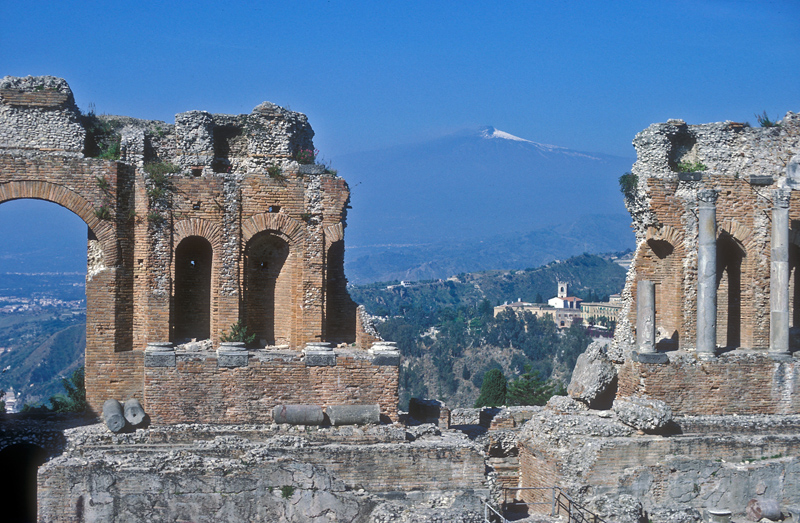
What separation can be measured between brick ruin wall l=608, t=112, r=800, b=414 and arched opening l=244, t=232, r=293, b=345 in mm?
8296

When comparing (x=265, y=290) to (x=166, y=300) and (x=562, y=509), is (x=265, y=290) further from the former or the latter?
(x=562, y=509)

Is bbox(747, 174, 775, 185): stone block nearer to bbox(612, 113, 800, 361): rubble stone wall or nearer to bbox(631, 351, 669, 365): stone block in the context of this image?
bbox(612, 113, 800, 361): rubble stone wall

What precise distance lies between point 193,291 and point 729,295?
13828 millimetres

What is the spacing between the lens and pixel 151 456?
1773 centimetres

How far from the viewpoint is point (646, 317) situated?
2145 cm

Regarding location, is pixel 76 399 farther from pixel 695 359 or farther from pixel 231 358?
pixel 695 359

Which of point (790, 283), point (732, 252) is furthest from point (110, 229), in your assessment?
A: point (790, 283)

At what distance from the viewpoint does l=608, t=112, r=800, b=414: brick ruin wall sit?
21.6 metres

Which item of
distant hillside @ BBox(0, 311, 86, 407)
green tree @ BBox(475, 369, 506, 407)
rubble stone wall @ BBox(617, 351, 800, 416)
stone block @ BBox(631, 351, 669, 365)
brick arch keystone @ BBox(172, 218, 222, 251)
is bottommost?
distant hillside @ BBox(0, 311, 86, 407)

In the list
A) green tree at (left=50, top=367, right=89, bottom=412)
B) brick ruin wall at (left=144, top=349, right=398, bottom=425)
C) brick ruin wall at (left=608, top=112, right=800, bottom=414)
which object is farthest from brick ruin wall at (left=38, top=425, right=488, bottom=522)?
brick ruin wall at (left=608, top=112, right=800, bottom=414)

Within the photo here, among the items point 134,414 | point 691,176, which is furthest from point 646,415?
point 134,414

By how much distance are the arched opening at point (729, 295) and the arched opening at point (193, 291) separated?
13.1 m

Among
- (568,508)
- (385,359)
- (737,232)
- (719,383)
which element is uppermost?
(737,232)

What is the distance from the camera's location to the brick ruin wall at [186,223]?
786 inches
